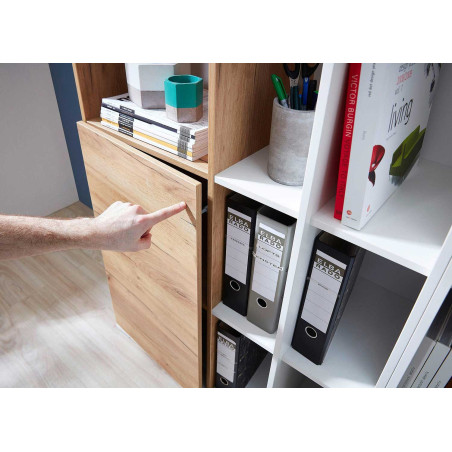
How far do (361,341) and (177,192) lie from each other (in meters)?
0.64

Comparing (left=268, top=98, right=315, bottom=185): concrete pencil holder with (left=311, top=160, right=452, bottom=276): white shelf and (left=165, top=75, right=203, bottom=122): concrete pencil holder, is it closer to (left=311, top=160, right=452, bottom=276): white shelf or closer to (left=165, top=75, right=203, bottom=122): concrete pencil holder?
(left=311, top=160, right=452, bottom=276): white shelf

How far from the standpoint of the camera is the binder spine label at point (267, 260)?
882mm

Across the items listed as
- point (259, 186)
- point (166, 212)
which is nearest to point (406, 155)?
point (259, 186)

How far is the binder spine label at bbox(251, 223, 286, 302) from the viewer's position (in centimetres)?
88

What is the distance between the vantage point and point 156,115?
992 mm

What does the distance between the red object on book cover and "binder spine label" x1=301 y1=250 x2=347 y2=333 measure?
0.12 metres

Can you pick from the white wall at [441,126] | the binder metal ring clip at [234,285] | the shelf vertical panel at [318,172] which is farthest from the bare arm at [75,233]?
the white wall at [441,126]

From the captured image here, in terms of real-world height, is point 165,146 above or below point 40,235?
above

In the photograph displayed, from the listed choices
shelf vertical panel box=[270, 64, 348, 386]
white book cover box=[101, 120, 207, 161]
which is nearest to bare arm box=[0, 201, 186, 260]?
white book cover box=[101, 120, 207, 161]

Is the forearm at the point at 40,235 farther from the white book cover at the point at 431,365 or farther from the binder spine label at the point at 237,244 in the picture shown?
the white book cover at the point at 431,365

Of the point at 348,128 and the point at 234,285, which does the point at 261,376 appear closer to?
the point at 234,285

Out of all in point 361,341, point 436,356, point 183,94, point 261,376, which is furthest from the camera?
point 261,376

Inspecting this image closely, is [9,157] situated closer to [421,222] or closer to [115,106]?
[115,106]
